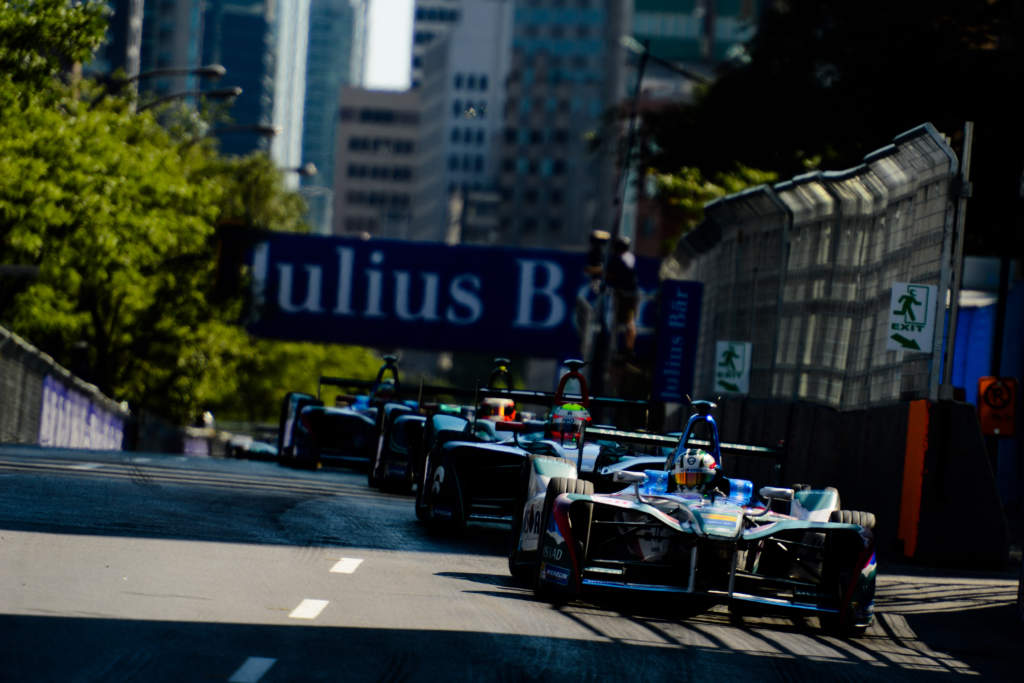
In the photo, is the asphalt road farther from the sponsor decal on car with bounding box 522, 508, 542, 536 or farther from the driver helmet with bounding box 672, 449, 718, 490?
the driver helmet with bounding box 672, 449, 718, 490

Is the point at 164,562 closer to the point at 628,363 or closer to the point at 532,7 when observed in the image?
the point at 628,363

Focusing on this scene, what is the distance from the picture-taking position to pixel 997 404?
1041 inches

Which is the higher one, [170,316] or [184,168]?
[184,168]

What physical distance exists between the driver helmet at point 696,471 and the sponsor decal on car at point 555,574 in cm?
140

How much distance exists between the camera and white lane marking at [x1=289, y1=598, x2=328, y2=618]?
10.6m

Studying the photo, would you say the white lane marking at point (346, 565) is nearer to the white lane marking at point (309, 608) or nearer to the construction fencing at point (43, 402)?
the white lane marking at point (309, 608)

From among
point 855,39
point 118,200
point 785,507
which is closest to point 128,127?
point 118,200

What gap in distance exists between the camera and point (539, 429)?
19.4 meters

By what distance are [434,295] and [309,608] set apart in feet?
131

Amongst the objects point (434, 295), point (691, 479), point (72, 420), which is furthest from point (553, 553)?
point (434, 295)

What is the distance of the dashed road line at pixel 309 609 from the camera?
10.6m

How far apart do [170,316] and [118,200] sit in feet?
39.6

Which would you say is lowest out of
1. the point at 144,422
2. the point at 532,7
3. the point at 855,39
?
the point at 144,422

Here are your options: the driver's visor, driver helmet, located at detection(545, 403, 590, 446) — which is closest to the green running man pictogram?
driver helmet, located at detection(545, 403, 590, 446)
